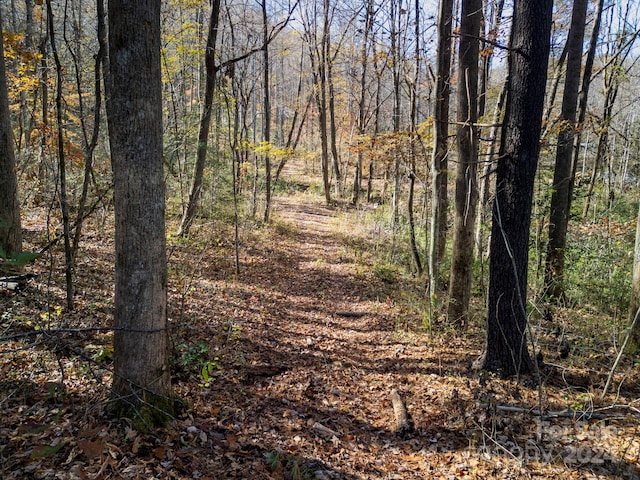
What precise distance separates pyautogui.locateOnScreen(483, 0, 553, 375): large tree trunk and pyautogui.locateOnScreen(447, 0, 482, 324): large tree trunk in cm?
106

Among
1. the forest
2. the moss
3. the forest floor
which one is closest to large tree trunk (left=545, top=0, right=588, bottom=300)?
the forest

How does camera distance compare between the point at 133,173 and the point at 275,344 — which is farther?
the point at 275,344

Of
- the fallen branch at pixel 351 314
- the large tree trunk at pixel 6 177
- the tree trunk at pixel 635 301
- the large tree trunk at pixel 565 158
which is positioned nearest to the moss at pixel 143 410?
the large tree trunk at pixel 6 177

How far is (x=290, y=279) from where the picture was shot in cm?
905

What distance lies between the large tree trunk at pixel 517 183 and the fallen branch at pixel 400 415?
1201 mm

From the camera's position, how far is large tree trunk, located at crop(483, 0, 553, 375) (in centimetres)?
416

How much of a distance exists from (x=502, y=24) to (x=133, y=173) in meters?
9.55

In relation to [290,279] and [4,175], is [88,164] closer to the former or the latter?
[4,175]

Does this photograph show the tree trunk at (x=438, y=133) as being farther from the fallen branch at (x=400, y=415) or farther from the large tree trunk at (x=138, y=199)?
the large tree trunk at (x=138, y=199)

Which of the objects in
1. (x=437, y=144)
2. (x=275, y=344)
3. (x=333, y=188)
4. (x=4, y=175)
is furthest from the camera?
(x=333, y=188)

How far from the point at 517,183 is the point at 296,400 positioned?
11.9 feet

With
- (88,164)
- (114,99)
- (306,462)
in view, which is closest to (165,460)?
(306,462)

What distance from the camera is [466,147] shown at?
231 inches

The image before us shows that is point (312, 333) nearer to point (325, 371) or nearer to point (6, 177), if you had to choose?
point (325, 371)
